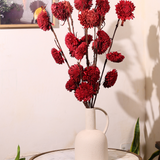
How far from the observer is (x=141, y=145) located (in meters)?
1.63

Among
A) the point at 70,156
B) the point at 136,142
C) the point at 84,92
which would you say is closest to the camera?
the point at 84,92

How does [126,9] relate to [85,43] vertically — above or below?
above

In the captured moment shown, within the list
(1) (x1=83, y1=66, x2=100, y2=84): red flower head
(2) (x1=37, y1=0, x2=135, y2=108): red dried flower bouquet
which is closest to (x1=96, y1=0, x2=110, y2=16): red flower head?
(2) (x1=37, y1=0, x2=135, y2=108): red dried flower bouquet

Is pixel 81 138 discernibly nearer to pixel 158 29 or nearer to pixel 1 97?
pixel 1 97

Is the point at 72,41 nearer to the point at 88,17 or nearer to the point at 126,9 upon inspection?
the point at 88,17

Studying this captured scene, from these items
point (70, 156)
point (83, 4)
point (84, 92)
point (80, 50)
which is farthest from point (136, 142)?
point (83, 4)

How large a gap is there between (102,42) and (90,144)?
458 mm

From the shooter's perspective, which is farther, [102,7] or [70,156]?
[70,156]

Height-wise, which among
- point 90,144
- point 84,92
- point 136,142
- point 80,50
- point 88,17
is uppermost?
point 88,17

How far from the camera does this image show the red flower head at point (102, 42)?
3.37ft

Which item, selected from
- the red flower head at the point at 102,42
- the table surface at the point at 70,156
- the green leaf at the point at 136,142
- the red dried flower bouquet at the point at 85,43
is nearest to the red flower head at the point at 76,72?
the red dried flower bouquet at the point at 85,43

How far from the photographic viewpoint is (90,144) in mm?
993

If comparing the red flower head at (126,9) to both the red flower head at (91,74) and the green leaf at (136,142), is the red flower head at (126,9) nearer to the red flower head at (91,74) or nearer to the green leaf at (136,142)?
the red flower head at (91,74)

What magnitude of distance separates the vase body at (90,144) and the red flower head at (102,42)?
0.92 feet
